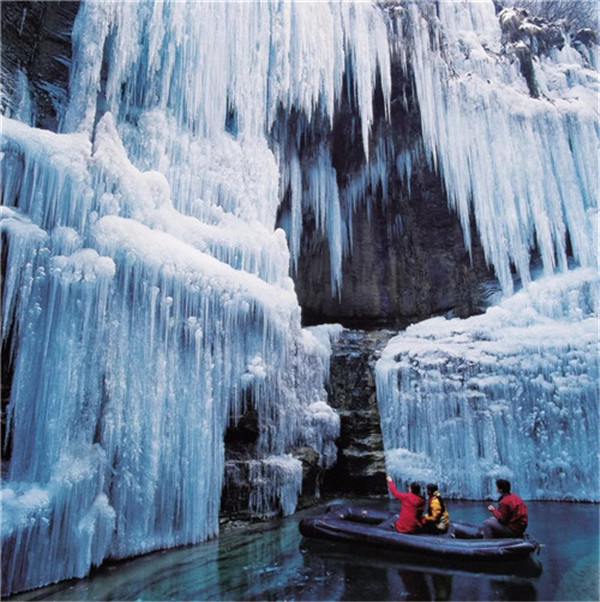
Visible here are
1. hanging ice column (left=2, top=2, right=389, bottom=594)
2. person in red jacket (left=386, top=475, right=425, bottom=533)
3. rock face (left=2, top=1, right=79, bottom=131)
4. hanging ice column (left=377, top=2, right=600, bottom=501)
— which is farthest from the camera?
hanging ice column (left=377, top=2, right=600, bottom=501)

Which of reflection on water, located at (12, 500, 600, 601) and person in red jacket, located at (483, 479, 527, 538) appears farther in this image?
person in red jacket, located at (483, 479, 527, 538)

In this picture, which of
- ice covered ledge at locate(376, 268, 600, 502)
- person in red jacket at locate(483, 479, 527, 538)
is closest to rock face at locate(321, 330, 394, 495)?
ice covered ledge at locate(376, 268, 600, 502)

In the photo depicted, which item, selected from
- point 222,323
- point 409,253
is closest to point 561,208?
point 409,253

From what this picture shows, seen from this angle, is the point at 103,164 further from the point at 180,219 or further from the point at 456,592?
the point at 456,592

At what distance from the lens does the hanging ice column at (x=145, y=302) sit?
203 inches

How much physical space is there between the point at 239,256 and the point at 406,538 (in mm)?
5007

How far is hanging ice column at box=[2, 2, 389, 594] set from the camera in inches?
203

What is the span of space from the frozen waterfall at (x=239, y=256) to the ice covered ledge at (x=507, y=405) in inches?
1.8

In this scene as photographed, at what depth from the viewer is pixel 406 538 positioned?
5.45 metres

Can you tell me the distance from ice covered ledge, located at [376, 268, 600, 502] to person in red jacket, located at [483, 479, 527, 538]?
13.4ft

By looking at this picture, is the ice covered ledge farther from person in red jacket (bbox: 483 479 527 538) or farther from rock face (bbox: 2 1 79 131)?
rock face (bbox: 2 1 79 131)

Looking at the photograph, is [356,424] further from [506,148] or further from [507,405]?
[506,148]

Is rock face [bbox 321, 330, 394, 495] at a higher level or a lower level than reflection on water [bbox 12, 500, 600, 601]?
higher

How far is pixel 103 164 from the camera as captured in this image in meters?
6.55
